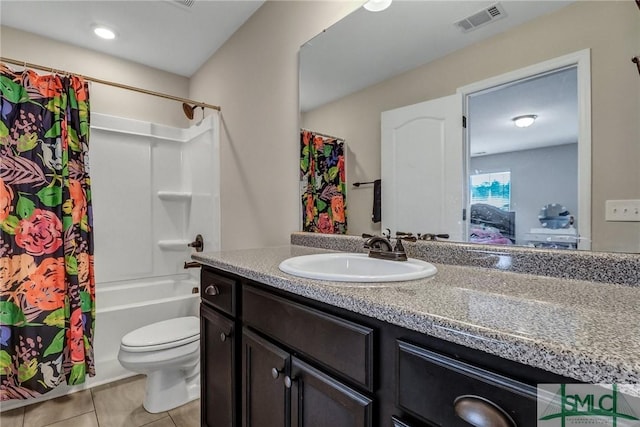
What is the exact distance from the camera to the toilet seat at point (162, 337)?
1.70 m

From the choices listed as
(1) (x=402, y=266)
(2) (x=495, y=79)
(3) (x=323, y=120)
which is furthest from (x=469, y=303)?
(3) (x=323, y=120)

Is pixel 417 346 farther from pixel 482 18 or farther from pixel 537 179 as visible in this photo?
pixel 482 18

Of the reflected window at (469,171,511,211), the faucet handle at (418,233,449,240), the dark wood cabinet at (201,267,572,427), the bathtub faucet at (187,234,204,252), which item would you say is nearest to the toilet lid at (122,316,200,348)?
the dark wood cabinet at (201,267,572,427)

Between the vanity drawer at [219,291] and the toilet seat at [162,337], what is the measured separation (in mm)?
562

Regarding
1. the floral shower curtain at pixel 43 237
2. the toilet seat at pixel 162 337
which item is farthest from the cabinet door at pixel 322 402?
the floral shower curtain at pixel 43 237

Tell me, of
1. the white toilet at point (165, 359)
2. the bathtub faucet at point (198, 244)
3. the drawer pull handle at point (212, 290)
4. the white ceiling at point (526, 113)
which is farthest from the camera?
the bathtub faucet at point (198, 244)

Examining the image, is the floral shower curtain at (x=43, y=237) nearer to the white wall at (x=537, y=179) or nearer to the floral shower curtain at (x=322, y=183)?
the floral shower curtain at (x=322, y=183)

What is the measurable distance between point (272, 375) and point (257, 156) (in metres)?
1.38

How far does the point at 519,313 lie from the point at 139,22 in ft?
8.71

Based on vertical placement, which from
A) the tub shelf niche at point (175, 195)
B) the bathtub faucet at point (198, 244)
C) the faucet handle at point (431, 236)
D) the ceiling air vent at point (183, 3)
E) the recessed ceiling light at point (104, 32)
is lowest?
the bathtub faucet at point (198, 244)

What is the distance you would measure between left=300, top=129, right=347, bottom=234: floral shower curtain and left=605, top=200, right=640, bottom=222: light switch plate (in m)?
0.95

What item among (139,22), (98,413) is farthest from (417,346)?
(139,22)

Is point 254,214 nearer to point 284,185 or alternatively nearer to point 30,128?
point 284,185

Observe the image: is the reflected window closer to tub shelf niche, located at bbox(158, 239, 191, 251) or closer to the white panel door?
the white panel door
